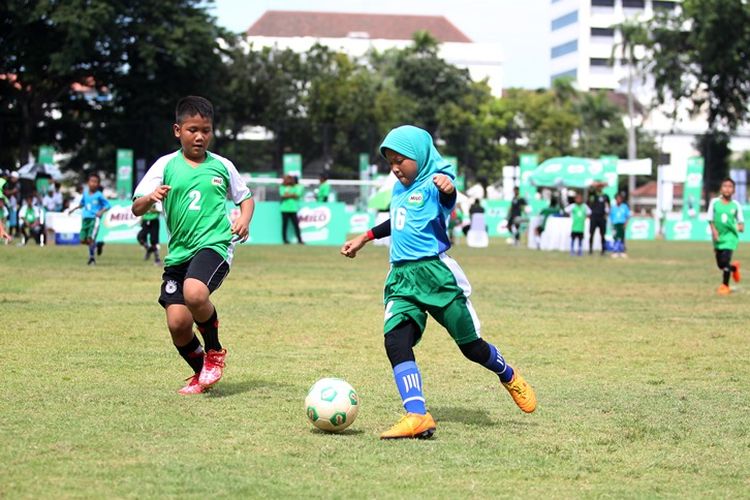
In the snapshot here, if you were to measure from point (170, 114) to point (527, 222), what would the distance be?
18140 millimetres

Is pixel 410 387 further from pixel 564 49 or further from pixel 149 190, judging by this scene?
pixel 564 49

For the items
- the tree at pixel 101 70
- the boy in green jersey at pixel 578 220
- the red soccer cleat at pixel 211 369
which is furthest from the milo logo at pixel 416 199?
the tree at pixel 101 70

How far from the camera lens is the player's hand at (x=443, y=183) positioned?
686 cm

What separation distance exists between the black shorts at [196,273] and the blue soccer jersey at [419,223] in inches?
51.4

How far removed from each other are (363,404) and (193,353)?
4.05ft

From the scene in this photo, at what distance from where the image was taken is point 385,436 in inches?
260

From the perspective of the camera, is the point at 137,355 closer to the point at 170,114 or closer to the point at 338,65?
the point at 170,114

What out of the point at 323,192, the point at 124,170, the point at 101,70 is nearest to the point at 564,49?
A: the point at 101,70

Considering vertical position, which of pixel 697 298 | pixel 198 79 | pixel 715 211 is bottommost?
pixel 697 298

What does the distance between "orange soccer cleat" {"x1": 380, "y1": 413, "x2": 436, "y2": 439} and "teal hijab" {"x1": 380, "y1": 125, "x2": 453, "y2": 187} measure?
1382mm

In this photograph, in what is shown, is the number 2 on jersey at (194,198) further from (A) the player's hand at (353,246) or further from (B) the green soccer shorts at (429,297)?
(B) the green soccer shorts at (429,297)

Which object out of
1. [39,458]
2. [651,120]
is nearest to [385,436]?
[39,458]

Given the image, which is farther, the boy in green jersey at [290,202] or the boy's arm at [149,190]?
the boy in green jersey at [290,202]

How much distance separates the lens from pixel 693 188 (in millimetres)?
50000
